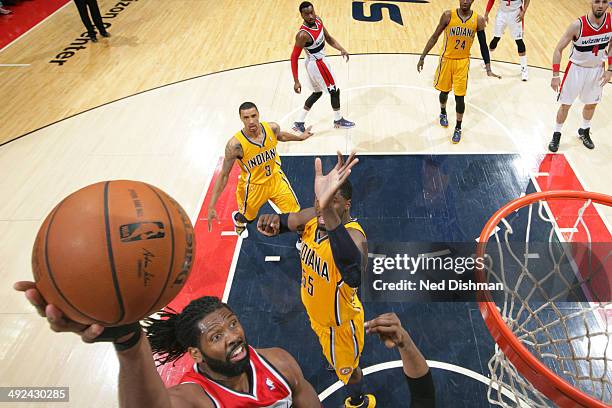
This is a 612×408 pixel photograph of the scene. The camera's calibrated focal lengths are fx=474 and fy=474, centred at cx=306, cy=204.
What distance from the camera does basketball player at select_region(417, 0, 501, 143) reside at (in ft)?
18.2

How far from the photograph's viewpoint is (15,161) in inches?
245

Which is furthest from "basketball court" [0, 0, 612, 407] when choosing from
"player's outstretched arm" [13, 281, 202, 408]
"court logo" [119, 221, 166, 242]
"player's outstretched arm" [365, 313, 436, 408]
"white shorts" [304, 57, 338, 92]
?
"court logo" [119, 221, 166, 242]

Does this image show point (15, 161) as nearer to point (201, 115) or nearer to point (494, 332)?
point (201, 115)

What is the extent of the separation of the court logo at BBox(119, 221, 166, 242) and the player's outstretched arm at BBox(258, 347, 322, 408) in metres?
1.07

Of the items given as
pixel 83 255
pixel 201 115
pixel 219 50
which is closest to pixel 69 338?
pixel 83 255

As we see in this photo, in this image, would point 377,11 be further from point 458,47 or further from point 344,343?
point 344,343

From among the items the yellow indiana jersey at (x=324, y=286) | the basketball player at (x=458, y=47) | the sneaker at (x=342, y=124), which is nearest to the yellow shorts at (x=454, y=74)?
the basketball player at (x=458, y=47)

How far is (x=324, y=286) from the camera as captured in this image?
290 cm

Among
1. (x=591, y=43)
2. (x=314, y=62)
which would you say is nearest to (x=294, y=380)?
(x=314, y=62)

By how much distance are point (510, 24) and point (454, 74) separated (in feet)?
8.32

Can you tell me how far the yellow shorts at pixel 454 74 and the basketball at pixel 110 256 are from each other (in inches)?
190

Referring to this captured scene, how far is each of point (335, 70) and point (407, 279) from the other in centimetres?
463

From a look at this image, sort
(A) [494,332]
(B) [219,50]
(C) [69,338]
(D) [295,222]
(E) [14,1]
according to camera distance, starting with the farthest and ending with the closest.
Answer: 1. (E) [14,1]
2. (B) [219,50]
3. (C) [69,338]
4. (D) [295,222]
5. (A) [494,332]

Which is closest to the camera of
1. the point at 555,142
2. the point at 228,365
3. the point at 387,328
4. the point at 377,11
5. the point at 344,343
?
the point at 387,328
